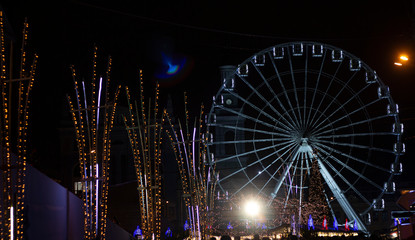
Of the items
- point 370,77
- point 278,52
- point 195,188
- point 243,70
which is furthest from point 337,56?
point 195,188

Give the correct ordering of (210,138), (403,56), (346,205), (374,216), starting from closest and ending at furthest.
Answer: (403,56), (346,205), (210,138), (374,216)

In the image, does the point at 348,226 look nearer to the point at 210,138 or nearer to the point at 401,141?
the point at 401,141

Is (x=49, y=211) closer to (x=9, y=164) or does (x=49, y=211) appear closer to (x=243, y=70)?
(x=9, y=164)

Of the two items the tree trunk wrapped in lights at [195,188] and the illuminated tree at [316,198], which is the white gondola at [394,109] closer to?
the illuminated tree at [316,198]

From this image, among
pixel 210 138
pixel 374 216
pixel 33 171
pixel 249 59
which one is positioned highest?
pixel 249 59

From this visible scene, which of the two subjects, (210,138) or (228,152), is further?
(228,152)

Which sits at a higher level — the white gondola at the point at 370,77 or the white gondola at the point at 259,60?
the white gondola at the point at 259,60

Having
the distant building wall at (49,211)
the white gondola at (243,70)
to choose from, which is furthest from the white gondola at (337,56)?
the distant building wall at (49,211)

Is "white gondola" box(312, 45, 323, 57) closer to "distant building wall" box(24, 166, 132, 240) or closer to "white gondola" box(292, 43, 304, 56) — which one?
"white gondola" box(292, 43, 304, 56)

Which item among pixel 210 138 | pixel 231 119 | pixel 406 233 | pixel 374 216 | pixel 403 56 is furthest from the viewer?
pixel 374 216

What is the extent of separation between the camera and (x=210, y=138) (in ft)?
125

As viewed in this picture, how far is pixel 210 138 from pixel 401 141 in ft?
38.2

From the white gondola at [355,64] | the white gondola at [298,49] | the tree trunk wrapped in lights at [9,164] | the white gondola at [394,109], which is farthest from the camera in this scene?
the white gondola at [298,49]

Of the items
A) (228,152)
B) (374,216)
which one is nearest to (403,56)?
(228,152)
